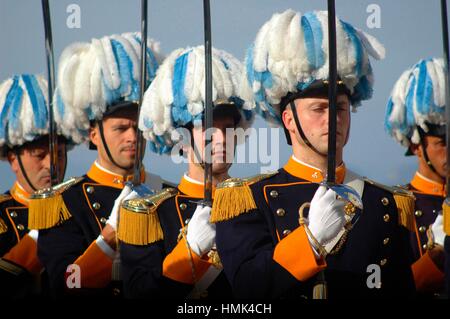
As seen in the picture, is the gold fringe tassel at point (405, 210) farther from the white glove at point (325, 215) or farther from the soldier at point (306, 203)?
the white glove at point (325, 215)

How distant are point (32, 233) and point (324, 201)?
256 cm

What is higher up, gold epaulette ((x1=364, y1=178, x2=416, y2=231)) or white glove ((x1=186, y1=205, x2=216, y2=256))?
gold epaulette ((x1=364, y1=178, x2=416, y2=231))

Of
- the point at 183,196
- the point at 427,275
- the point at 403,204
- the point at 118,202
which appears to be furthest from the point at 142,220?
the point at 427,275

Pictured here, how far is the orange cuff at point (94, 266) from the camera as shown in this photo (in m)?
5.91

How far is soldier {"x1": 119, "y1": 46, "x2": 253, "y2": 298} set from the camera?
17.8 ft

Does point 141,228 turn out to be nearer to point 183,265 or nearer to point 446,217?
point 183,265

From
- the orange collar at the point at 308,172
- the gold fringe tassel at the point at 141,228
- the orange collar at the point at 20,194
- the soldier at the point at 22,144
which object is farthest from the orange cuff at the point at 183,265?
the orange collar at the point at 20,194

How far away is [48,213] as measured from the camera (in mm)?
6121

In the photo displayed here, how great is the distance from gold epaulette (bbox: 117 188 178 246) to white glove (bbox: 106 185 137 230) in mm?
133

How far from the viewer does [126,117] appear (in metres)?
6.20

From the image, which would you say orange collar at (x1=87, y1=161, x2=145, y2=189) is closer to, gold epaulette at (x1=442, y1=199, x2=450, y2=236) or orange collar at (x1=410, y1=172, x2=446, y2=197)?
orange collar at (x1=410, y1=172, x2=446, y2=197)

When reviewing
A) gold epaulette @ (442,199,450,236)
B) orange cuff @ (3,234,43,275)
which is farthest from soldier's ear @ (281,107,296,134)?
orange cuff @ (3,234,43,275)

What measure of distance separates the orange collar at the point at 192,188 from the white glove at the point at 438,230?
4.07ft
